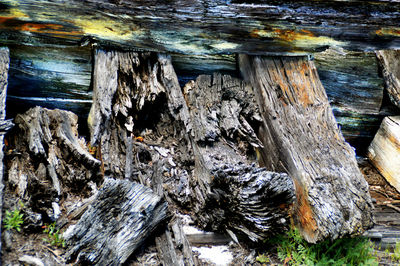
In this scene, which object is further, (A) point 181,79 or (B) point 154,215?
(A) point 181,79

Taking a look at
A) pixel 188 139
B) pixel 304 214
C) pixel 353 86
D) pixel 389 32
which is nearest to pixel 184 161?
pixel 188 139

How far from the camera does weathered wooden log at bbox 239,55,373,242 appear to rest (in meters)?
3.09

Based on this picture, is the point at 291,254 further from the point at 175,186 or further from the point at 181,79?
the point at 181,79

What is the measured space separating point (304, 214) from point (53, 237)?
1798 mm

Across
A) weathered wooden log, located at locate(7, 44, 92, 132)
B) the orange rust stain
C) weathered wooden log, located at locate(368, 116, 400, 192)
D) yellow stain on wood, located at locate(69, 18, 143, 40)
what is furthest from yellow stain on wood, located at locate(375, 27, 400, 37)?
weathered wooden log, located at locate(7, 44, 92, 132)

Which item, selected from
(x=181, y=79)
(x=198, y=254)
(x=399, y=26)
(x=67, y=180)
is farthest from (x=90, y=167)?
(x=399, y=26)

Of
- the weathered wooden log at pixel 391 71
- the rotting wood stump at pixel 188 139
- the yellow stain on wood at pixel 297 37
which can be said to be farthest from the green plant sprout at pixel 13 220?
the weathered wooden log at pixel 391 71

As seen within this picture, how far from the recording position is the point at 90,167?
331 cm

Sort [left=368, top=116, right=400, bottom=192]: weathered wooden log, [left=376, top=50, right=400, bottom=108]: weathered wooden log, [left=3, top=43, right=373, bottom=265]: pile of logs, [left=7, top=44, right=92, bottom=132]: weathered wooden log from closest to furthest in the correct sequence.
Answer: [left=3, top=43, right=373, bottom=265]: pile of logs
[left=7, top=44, right=92, bottom=132]: weathered wooden log
[left=368, top=116, right=400, bottom=192]: weathered wooden log
[left=376, top=50, right=400, bottom=108]: weathered wooden log

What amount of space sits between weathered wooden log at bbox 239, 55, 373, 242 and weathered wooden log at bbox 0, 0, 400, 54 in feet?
0.83

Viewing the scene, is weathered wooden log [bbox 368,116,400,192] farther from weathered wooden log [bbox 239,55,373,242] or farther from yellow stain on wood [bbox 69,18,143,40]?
yellow stain on wood [bbox 69,18,143,40]

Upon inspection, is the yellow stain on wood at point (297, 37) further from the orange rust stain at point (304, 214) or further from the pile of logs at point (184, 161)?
the orange rust stain at point (304, 214)

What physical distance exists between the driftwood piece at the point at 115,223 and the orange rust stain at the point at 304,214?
1.03 metres

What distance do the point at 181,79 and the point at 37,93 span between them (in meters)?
1.43
